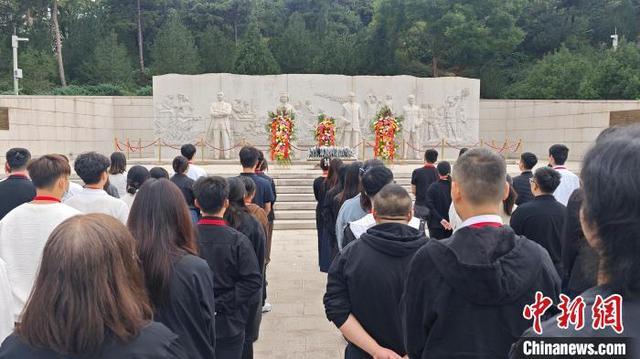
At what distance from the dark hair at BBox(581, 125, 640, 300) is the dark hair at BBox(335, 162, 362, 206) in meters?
3.70

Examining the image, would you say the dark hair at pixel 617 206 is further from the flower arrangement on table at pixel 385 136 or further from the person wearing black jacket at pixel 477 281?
the flower arrangement on table at pixel 385 136

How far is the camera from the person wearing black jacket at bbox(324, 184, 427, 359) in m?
2.56

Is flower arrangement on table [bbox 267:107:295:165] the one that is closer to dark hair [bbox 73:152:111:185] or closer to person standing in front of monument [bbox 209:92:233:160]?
person standing in front of monument [bbox 209:92:233:160]

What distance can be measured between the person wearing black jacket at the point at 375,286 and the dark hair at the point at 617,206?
4.76 feet

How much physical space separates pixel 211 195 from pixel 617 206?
7.26 feet

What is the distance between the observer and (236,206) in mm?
3871

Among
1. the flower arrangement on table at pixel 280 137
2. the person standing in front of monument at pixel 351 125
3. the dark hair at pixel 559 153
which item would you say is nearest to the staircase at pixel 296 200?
the flower arrangement on table at pixel 280 137

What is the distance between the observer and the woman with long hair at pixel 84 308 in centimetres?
136

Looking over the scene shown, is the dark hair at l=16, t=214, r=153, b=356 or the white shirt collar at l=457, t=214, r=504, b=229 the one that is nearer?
the dark hair at l=16, t=214, r=153, b=356

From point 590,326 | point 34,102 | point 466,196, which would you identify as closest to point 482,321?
point 466,196

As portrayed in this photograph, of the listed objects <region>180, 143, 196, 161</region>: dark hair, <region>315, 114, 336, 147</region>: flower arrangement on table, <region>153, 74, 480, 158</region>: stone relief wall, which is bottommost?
<region>180, 143, 196, 161</region>: dark hair

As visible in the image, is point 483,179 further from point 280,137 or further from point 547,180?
point 280,137

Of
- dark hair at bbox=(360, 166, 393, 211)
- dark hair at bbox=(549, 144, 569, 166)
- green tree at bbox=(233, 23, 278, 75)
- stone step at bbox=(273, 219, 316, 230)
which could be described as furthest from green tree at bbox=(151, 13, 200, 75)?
dark hair at bbox=(360, 166, 393, 211)

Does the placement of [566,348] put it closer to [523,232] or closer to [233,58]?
[523,232]
